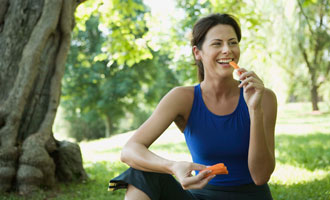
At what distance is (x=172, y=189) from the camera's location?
81.5 inches

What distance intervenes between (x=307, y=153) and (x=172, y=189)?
4.81 metres

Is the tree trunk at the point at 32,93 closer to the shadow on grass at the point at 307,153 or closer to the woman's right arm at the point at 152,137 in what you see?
the woman's right arm at the point at 152,137

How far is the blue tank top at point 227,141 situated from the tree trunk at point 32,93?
90.9 inches

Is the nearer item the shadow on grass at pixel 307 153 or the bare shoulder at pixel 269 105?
the bare shoulder at pixel 269 105

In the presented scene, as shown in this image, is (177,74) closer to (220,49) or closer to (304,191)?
(304,191)

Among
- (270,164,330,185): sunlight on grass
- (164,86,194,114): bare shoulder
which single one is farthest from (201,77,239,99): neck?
(270,164,330,185): sunlight on grass

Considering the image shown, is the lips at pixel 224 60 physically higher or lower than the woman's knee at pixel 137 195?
higher

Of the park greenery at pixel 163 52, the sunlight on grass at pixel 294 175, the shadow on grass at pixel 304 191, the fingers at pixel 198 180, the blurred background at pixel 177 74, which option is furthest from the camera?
the park greenery at pixel 163 52

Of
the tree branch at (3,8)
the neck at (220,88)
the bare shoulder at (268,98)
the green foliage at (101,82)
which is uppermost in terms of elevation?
the tree branch at (3,8)

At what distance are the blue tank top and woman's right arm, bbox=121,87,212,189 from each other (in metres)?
0.16

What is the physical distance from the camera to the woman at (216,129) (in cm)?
201

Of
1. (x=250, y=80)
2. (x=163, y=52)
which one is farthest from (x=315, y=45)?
(x=250, y=80)

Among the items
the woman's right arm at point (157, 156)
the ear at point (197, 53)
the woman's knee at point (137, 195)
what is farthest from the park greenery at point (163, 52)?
the woman's knee at point (137, 195)

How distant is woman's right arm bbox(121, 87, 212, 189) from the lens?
1764mm
